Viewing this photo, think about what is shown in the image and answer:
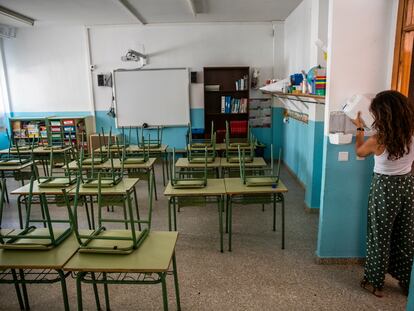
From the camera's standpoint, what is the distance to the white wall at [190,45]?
692 centimetres

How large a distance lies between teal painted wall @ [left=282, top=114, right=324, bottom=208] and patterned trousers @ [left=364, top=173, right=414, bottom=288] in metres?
1.64

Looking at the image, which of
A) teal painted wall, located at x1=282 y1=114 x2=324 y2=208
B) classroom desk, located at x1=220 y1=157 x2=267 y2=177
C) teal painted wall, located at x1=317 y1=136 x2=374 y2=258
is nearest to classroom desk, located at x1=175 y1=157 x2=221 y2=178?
classroom desk, located at x1=220 y1=157 x2=267 y2=177

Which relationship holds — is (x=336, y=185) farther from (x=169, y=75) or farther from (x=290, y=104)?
(x=169, y=75)

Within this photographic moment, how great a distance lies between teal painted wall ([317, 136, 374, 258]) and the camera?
280 cm

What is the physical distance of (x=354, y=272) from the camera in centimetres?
287

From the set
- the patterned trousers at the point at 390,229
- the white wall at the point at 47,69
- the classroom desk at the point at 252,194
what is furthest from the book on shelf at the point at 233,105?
the patterned trousers at the point at 390,229

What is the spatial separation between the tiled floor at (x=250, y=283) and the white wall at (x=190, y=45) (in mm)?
4322

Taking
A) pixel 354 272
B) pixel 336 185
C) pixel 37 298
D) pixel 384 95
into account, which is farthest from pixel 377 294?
pixel 37 298

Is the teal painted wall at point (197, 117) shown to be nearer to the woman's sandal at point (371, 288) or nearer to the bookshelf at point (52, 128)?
the bookshelf at point (52, 128)

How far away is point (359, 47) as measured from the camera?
2.63m

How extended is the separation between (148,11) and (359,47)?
166 inches

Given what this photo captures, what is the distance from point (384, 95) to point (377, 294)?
1.52 metres

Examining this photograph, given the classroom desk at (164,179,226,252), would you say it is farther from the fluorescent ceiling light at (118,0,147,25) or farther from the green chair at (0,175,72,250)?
the fluorescent ceiling light at (118,0,147,25)

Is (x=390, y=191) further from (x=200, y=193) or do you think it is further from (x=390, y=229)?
(x=200, y=193)
